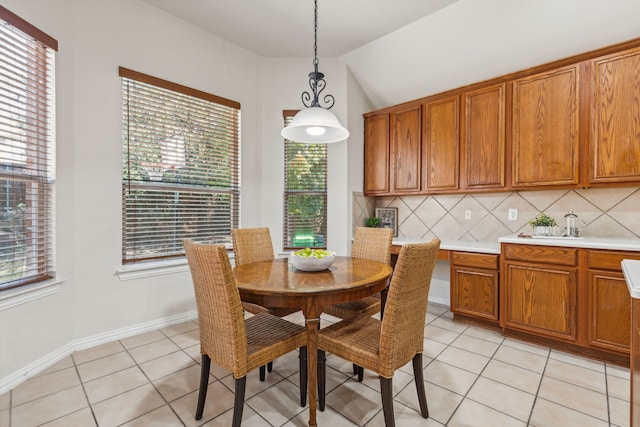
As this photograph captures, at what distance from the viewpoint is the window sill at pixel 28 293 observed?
185cm

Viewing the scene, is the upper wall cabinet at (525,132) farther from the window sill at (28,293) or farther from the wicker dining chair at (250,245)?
Answer: the window sill at (28,293)

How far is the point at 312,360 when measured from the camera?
60.9 inches

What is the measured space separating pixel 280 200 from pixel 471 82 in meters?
2.47

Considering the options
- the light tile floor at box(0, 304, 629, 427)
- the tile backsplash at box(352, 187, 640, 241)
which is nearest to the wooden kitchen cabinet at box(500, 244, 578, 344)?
the light tile floor at box(0, 304, 629, 427)

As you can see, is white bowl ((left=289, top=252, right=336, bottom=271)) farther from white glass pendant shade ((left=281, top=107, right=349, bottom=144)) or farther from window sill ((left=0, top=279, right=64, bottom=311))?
window sill ((left=0, top=279, right=64, bottom=311))

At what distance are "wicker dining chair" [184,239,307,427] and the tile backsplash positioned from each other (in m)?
2.30

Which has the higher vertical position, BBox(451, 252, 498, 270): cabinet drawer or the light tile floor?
BBox(451, 252, 498, 270): cabinet drawer

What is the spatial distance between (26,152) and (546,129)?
4.08m

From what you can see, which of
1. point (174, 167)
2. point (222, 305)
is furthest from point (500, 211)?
point (174, 167)

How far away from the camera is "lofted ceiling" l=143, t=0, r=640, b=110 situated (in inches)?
95.1

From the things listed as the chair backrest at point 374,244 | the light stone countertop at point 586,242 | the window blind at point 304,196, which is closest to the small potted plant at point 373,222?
the window blind at point 304,196

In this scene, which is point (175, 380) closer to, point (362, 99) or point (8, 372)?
point (8, 372)

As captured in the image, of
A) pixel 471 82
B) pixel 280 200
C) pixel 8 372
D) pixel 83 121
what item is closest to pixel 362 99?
pixel 471 82

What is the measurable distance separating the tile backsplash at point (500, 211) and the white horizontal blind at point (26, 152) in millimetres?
2866
